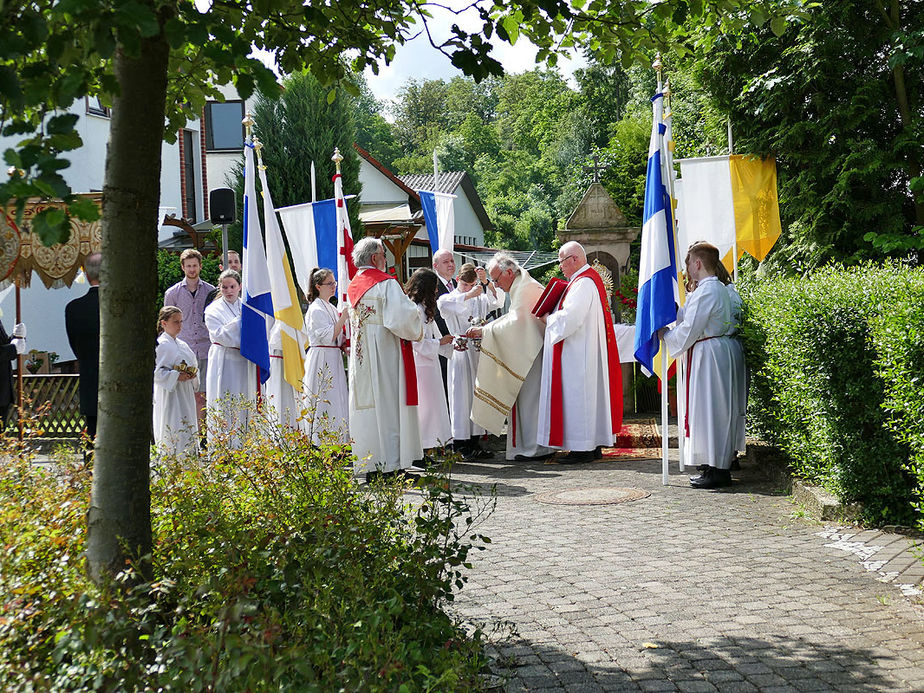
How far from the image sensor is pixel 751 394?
8.88m

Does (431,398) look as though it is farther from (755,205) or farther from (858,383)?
(755,205)

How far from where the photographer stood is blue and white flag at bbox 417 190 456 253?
1366cm

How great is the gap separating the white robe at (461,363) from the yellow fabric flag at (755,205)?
367 cm

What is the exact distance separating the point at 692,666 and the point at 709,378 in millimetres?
4640

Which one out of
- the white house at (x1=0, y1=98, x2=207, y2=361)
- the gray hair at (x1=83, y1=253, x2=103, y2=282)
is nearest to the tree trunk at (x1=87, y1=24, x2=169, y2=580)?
the gray hair at (x1=83, y1=253, x2=103, y2=282)

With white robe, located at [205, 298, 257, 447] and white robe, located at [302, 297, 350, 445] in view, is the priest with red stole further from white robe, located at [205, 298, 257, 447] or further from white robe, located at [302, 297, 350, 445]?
white robe, located at [205, 298, 257, 447]

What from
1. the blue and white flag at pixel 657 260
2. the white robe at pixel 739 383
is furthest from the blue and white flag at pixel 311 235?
the white robe at pixel 739 383

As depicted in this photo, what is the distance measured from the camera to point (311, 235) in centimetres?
1381

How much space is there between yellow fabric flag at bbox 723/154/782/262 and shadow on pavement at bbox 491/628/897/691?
30.3 feet

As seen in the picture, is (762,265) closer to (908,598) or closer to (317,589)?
(908,598)

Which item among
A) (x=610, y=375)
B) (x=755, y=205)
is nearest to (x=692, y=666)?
(x=610, y=375)

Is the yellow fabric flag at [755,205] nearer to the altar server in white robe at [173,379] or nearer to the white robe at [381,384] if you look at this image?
the white robe at [381,384]

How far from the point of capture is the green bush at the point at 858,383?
211 inches

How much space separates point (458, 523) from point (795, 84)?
30.5 ft
